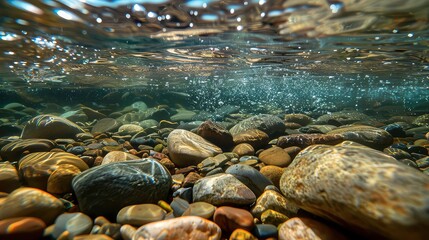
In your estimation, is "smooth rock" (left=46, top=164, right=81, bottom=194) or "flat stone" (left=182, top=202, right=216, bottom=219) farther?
"smooth rock" (left=46, top=164, right=81, bottom=194)

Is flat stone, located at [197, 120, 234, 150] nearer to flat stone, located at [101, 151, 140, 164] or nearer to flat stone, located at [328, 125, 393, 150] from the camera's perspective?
flat stone, located at [101, 151, 140, 164]

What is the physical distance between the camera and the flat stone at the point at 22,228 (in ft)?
8.55

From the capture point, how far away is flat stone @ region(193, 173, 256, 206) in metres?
3.41

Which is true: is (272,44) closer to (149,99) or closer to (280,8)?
(280,8)

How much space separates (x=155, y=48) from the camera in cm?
1002

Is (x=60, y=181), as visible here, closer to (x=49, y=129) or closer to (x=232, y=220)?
(x=232, y=220)

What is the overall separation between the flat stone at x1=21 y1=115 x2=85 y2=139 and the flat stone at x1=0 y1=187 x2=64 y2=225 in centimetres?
486

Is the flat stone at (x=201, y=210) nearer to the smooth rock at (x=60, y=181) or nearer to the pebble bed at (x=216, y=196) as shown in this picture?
the pebble bed at (x=216, y=196)

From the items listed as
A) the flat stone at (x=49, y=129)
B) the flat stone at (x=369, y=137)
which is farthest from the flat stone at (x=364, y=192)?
the flat stone at (x=49, y=129)

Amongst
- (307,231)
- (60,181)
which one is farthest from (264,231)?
(60,181)

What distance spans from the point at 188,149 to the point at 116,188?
2.31 metres

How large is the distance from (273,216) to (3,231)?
3336mm

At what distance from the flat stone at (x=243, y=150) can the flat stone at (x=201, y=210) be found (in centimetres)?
274

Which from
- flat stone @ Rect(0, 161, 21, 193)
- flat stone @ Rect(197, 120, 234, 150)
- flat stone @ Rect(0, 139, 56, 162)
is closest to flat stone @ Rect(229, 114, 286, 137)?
flat stone @ Rect(197, 120, 234, 150)
